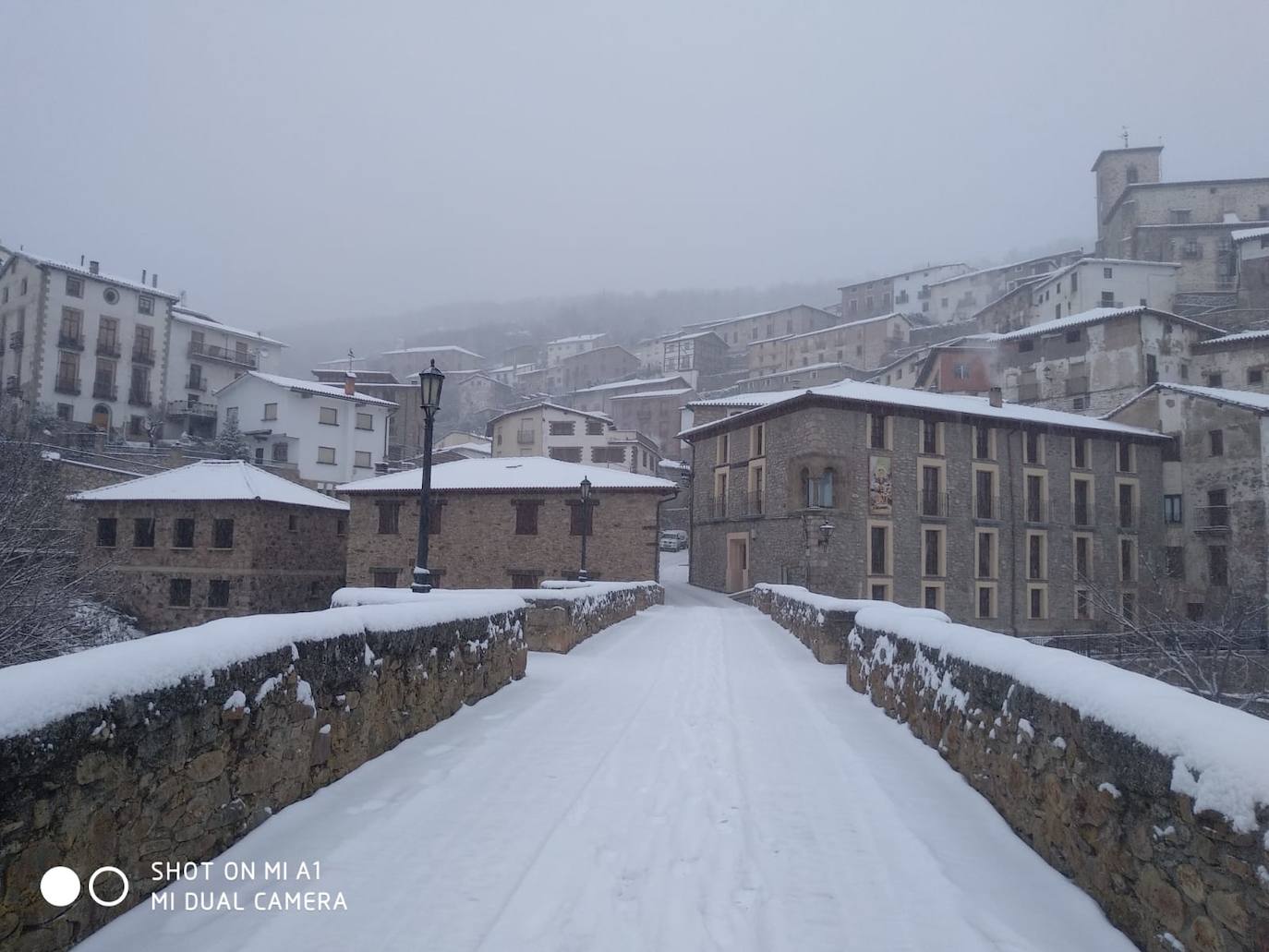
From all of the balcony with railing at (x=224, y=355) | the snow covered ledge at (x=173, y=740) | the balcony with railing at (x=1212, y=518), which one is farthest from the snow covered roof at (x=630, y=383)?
the snow covered ledge at (x=173, y=740)

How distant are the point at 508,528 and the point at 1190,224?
58.0 m

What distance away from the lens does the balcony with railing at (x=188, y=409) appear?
52344mm

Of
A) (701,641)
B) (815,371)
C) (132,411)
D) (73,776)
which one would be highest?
(815,371)

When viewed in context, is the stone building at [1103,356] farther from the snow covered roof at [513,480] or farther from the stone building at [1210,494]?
the snow covered roof at [513,480]

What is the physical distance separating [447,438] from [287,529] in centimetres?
3309

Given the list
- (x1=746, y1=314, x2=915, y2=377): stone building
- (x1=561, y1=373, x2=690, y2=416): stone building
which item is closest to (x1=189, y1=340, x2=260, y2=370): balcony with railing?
(x1=561, y1=373, x2=690, y2=416): stone building

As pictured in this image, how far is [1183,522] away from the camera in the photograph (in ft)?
128

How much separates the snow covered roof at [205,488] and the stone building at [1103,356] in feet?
142

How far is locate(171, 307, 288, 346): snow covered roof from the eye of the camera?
55969mm

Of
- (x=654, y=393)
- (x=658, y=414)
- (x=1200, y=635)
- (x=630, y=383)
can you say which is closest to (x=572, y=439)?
(x=658, y=414)

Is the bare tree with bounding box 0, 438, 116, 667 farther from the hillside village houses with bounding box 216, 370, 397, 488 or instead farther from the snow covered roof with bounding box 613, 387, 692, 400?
the snow covered roof with bounding box 613, 387, 692, 400

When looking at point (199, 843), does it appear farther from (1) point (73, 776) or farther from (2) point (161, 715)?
(1) point (73, 776)

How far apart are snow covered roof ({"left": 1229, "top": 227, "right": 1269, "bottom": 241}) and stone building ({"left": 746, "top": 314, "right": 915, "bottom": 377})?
27.1 meters

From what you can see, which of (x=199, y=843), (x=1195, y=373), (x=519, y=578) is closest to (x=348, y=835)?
(x=199, y=843)
